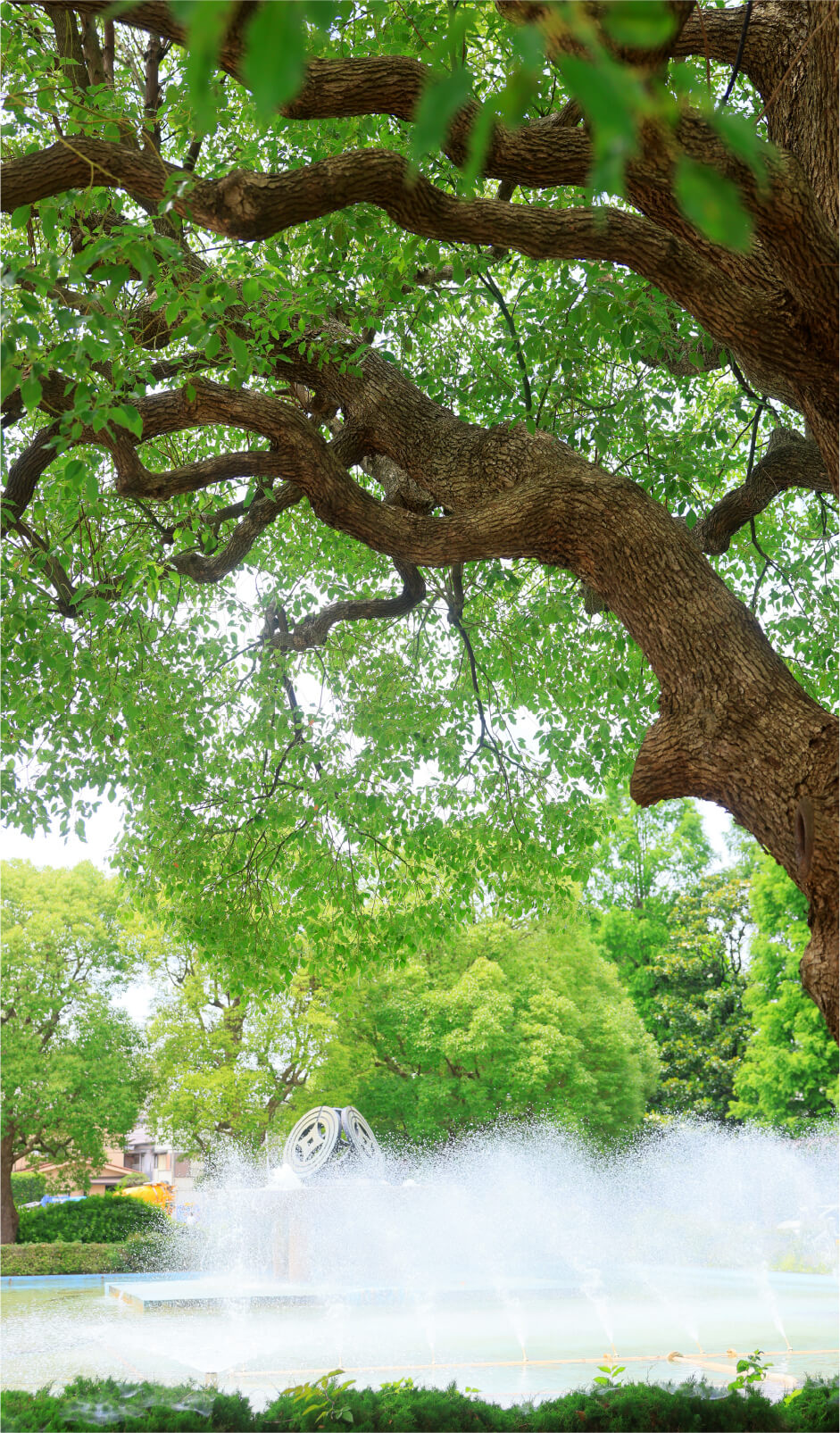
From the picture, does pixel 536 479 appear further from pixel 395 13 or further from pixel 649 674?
pixel 649 674

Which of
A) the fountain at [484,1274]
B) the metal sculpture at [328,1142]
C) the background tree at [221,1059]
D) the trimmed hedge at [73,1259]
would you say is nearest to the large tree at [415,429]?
the fountain at [484,1274]

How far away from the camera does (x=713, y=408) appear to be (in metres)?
9.80

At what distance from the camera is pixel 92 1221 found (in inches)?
868

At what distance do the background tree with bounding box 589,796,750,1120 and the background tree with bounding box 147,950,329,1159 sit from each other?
9083mm

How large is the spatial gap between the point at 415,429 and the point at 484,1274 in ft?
64.5

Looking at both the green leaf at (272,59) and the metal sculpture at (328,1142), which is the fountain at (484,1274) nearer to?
the metal sculpture at (328,1142)

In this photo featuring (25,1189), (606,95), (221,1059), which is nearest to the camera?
(606,95)

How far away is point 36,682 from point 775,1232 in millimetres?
22728

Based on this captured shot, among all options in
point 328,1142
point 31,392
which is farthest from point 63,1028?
point 31,392

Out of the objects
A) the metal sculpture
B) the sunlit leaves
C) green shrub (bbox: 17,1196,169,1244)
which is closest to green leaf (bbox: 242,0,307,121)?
the sunlit leaves

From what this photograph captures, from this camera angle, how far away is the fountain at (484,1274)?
12133 millimetres

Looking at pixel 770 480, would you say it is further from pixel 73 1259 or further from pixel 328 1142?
pixel 73 1259

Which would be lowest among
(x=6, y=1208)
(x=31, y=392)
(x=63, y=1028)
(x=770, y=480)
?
(x=6, y=1208)

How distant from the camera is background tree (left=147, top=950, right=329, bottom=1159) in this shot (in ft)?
77.7
